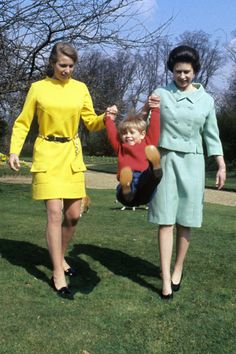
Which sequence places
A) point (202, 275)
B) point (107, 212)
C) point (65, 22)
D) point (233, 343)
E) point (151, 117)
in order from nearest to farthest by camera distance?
point (233, 343)
point (151, 117)
point (202, 275)
point (107, 212)
point (65, 22)

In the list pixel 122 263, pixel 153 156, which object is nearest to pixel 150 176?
pixel 153 156

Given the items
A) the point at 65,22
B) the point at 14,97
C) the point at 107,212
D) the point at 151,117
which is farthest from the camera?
the point at 14,97

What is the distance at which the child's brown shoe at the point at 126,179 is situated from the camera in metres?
3.95

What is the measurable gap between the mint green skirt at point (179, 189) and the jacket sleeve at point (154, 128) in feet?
1.09

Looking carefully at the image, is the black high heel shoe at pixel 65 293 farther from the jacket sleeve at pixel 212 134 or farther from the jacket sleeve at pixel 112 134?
the jacket sleeve at pixel 212 134

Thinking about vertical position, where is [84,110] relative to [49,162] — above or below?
above

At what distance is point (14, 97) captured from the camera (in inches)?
525

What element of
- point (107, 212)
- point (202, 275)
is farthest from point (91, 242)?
point (107, 212)

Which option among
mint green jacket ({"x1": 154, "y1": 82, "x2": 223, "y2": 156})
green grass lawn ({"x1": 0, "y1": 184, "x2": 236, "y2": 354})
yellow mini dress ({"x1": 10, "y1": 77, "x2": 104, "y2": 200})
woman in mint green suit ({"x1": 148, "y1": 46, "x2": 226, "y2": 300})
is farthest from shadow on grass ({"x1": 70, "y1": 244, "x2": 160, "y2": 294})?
mint green jacket ({"x1": 154, "y1": 82, "x2": 223, "y2": 156})

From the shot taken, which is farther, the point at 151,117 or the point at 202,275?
the point at 202,275

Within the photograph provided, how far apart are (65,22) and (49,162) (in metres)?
8.06

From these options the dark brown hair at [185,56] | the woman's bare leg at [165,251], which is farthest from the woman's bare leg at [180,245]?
the dark brown hair at [185,56]

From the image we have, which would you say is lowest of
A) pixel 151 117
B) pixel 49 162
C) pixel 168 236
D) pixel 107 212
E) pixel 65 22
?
pixel 107 212

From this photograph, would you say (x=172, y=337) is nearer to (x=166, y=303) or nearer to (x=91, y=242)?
(x=166, y=303)
